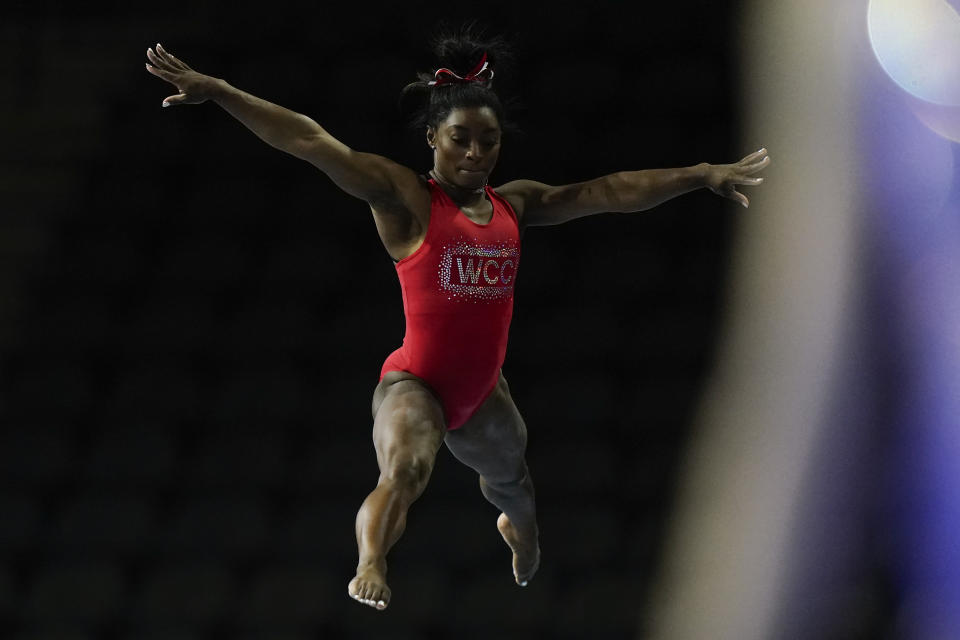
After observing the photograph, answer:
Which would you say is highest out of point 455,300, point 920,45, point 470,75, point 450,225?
point 920,45

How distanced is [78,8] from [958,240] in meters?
2.85

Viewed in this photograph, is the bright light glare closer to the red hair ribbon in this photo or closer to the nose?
the red hair ribbon

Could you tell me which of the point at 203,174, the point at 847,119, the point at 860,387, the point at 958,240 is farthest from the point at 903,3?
the point at 203,174

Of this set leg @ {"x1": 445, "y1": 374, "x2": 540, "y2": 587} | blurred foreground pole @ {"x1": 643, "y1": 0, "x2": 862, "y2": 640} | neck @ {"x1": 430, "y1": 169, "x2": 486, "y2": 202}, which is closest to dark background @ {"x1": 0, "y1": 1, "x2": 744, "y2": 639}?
blurred foreground pole @ {"x1": 643, "y1": 0, "x2": 862, "y2": 640}

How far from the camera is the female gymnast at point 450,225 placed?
7.63 feet

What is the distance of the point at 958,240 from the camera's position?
3.28 metres

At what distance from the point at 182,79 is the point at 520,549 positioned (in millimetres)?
1343

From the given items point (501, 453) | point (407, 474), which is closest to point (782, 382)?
point (501, 453)

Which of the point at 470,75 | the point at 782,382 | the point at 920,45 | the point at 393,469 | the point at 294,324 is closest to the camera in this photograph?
the point at 393,469

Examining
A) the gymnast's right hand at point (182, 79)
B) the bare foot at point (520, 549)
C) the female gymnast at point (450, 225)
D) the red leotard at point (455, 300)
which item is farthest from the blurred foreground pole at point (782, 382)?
the gymnast's right hand at point (182, 79)

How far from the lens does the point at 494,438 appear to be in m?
2.65

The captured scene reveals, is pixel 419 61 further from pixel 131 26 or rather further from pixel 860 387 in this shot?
pixel 860 387

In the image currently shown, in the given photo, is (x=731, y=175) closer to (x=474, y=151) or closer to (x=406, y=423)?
(x=474, y=151)

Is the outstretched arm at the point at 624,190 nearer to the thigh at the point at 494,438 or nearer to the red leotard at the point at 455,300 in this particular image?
the red leotard at the point at 455,300
